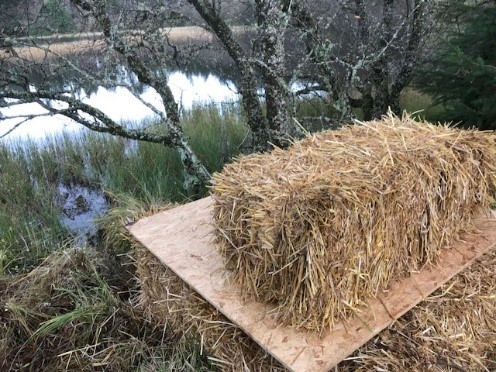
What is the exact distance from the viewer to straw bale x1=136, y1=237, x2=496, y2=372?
1805 millimetres

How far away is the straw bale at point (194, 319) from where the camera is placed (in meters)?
1.88

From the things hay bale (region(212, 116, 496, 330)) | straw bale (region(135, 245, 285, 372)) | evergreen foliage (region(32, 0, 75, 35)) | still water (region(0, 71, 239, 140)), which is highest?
evergreen foliage (region(32, 0, 75, 35))

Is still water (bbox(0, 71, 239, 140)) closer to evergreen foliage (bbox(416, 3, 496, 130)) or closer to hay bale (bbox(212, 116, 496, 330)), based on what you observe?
evergreen foliage (bbox(416, 3, 496, 130))

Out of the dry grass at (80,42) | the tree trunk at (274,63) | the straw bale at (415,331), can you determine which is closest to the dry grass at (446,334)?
the straw bale at (415,331)

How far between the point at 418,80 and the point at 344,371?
12.2 feet

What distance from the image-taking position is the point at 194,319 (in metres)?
2.06

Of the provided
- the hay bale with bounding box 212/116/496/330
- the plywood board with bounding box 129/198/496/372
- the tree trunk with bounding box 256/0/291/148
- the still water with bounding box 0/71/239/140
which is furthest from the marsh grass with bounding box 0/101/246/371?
the still water with bounding box 0/71/239/140

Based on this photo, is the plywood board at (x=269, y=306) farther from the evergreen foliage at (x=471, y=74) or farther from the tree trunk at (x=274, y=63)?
the evergreen foliage at (x=471, y=74)

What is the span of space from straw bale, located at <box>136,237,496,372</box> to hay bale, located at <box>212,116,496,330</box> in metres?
0.20

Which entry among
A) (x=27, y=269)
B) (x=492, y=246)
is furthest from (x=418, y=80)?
(x=27, y=269)

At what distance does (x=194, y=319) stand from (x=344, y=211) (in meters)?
0.90

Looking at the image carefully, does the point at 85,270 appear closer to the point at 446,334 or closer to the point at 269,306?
the point at 269,306

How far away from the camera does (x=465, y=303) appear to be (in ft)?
6.92

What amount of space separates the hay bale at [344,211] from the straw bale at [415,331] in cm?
20
